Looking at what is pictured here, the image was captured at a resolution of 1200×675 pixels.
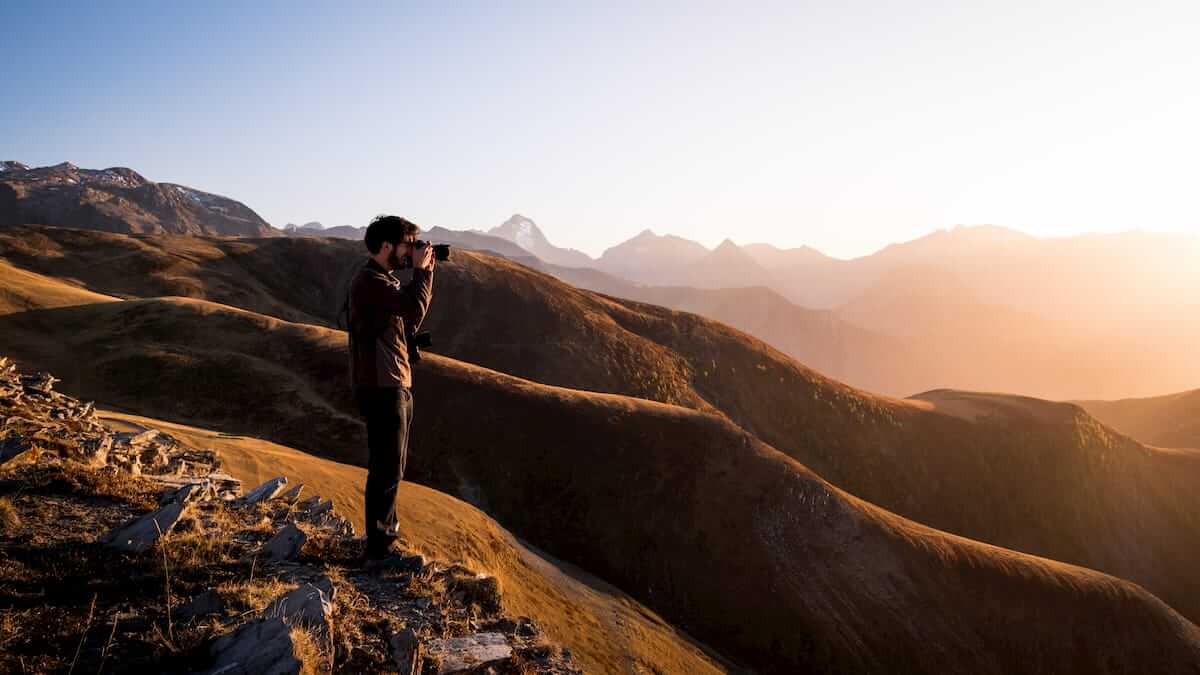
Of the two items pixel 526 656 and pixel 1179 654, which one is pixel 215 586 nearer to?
pixel 526 656

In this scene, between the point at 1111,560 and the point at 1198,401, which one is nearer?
the point at 1111,560

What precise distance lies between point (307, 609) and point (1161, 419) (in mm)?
135085

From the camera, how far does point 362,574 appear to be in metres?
6.62

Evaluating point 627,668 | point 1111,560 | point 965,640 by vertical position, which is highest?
point 627,668

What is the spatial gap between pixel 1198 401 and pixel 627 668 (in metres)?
130

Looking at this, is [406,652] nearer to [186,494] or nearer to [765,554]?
[186,494]

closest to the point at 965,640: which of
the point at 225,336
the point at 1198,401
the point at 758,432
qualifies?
the point at 758,432

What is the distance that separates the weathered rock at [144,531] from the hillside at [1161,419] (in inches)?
4846

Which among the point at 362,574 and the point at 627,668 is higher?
the point at 362,574

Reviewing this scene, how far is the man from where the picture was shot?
6.20m

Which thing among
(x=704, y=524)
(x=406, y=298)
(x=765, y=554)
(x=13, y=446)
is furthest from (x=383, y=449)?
(x=765, y=554)

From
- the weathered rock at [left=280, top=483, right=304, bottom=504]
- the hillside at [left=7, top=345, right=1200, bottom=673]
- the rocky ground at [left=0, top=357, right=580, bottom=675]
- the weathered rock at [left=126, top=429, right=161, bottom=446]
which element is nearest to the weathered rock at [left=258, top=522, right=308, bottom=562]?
the rocky ground at [left=0, top=357, right=580, bottom=675]

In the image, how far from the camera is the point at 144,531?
6230 mm

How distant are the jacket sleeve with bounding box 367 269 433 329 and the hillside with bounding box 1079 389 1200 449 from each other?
12138 centimetres
